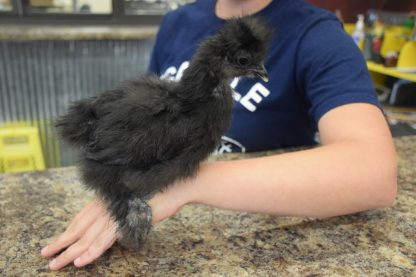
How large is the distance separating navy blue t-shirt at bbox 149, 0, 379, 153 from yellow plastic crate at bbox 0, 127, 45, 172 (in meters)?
1.20

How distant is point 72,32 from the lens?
2594 mm

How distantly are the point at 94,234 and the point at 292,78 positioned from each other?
24.7 inches

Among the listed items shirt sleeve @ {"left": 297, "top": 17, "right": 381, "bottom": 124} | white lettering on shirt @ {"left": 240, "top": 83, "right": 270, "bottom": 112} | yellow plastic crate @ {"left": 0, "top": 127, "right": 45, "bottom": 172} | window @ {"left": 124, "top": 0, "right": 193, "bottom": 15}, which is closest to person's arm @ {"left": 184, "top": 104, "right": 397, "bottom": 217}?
shirt sleeve @ {"left": 297, "top": 17, "right": 381, "bottom": 124}

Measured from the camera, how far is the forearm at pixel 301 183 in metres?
0.70

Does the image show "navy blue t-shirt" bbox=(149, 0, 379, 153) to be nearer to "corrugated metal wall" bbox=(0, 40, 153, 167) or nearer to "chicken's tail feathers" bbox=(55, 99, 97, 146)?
"chicken's tail feathers" bbox=(55, 99, 97, 146)

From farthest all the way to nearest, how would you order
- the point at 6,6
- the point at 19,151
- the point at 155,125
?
1. the point at 6,6
2. the point at 19,151
3. the point at 155,125

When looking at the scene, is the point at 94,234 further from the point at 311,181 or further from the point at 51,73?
the point at 51,73

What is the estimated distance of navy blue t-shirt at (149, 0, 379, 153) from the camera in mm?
875

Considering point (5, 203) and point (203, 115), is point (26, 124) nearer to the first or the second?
point (5, 203)

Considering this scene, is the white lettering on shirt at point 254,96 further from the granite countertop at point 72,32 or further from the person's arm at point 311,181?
the granite countertop at point 72,32

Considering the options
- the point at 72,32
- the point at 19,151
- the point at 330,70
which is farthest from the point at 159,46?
the point at 72,32

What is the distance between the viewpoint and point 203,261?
669mm

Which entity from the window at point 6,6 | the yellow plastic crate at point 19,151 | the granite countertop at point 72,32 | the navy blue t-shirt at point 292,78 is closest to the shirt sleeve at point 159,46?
the navy blue t-shirt at point 292,78

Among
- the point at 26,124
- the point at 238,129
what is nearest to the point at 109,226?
the point at 238,129
